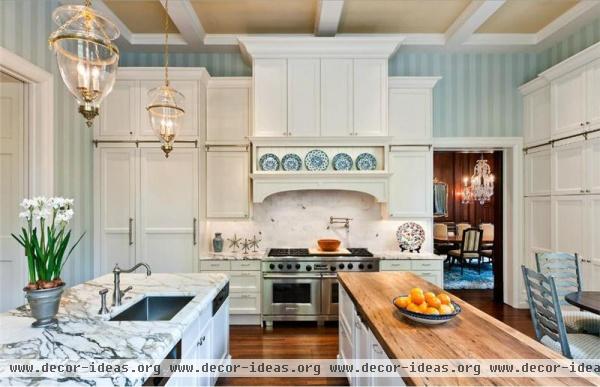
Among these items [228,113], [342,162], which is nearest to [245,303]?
[342,162]

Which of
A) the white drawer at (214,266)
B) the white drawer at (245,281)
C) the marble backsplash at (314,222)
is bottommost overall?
the white drawer at (245,281)

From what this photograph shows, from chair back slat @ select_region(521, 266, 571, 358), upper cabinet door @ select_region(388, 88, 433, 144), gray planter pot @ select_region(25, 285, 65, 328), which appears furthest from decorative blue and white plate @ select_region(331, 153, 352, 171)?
gray planter pot @ select_region(25, 285, 65, 328)

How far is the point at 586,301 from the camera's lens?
2.25 meters

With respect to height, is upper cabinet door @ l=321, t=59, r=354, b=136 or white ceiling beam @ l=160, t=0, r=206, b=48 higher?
white ceiling beam @ l=160, t=0, r=206, b=48

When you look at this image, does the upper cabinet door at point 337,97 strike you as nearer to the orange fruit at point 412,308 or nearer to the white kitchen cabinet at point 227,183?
the white kitchen cabinet at point 227,183

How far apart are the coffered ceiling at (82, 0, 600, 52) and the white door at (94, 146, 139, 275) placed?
4.98ft

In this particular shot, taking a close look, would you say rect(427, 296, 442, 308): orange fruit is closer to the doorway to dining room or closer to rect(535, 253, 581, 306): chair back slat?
rect(535, 253, 581, 306): chair back slat

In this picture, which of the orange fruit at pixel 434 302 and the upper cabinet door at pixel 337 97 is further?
the upper cabinet door at pixel 337 97

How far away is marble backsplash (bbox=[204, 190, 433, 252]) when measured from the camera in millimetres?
4281

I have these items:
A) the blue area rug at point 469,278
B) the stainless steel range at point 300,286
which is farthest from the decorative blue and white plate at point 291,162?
the blue area rug at point 469,278

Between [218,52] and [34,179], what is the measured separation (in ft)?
8.58

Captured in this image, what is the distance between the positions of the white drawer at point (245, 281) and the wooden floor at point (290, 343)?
45 cm

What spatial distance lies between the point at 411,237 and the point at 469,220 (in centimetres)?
565

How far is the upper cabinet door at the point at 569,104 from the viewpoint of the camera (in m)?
3.30
